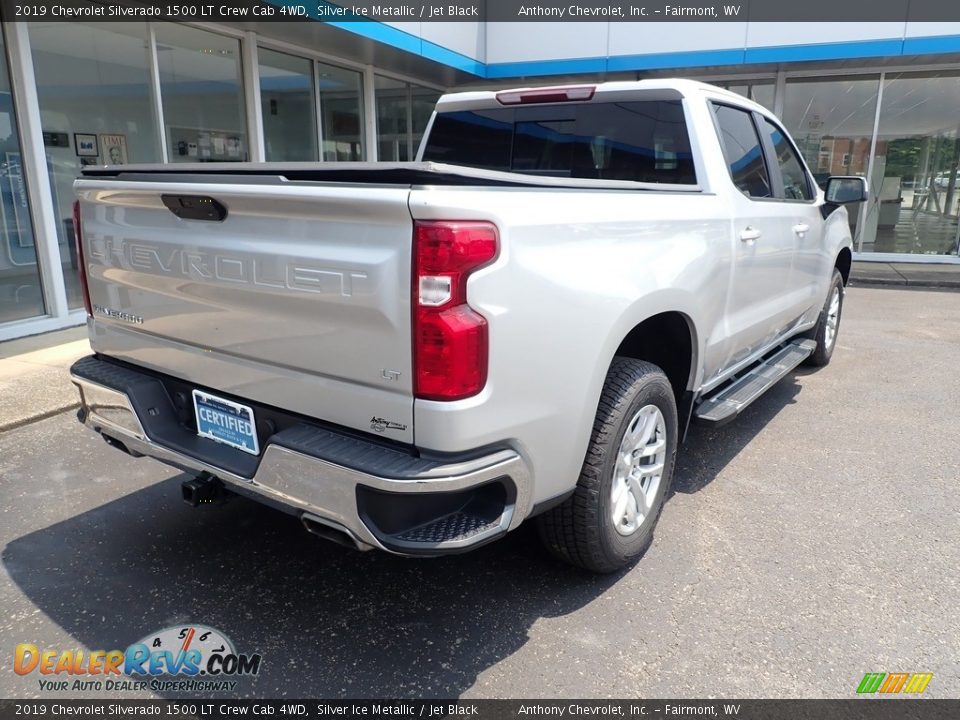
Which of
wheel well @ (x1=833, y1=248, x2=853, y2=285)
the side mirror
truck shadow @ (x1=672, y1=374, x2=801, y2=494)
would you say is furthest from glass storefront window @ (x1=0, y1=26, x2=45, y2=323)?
wheel well @ (x1=833, y1=248, x2=853, y2=285)

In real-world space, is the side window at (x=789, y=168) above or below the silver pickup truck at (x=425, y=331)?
above

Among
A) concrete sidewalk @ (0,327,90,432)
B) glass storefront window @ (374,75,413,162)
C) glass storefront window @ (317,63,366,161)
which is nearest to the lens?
concrete sidewalk @ (0,327,90,432)

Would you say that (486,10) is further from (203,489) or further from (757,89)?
(203,489)

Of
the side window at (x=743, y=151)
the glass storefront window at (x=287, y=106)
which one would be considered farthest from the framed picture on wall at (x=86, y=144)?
the side window at (x=743, y=151)

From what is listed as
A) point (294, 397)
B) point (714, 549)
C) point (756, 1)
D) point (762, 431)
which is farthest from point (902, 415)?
point (756, 1)

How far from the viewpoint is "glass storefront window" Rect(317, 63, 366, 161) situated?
11281 mm

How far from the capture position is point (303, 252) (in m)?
2.20

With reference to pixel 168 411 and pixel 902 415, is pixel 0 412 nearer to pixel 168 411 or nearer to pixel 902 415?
pixel 168 411

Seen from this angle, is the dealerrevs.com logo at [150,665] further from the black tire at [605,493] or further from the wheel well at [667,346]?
the wheel well at [667,346]

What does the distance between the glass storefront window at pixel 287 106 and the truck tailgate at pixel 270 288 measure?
763cm

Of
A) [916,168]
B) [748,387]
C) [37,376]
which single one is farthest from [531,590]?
[916,168]

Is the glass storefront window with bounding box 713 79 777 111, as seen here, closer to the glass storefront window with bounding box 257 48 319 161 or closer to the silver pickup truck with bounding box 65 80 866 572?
the glass storefront window with bounding box 257 48 319 161

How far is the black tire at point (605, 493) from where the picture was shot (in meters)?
2.62

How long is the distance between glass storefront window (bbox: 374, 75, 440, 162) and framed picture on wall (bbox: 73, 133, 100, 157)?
19.2 feet
